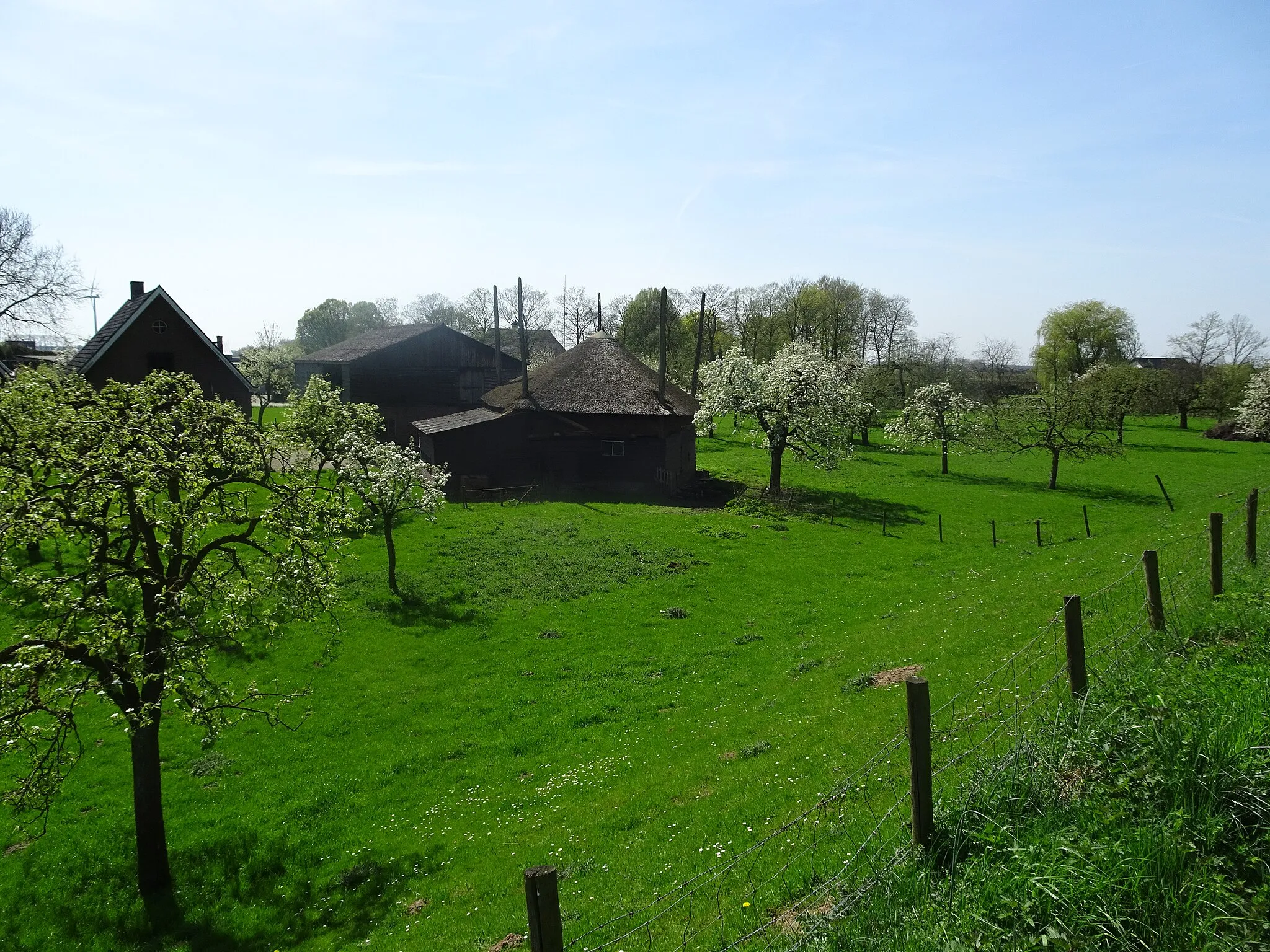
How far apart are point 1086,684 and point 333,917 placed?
34.4ft

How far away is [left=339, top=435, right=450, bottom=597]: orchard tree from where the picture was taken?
80.6 feet

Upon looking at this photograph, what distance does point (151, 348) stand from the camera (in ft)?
134

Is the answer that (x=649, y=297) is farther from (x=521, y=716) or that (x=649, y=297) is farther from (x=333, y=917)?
(x=333, y=917)

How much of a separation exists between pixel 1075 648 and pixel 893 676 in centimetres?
710

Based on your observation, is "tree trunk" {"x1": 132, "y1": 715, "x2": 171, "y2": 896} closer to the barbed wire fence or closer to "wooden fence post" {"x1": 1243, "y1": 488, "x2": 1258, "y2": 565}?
the barbed wire fence

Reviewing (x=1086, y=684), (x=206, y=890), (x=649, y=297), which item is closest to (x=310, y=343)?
(x=649, y=297)

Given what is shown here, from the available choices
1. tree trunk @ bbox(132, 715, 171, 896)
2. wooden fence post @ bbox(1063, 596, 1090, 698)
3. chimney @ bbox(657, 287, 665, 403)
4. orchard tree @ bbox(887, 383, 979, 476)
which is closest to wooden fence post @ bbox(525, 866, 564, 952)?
wooden fence post @ bbox(1063, 596, 1090, 698)

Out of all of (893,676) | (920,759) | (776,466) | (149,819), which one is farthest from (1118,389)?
(149,819)

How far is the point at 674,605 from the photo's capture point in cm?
2339

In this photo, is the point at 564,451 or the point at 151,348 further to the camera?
the point at 564,451

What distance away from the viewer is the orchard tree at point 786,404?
4084cm

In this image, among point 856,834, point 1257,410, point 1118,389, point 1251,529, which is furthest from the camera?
point 1118,389

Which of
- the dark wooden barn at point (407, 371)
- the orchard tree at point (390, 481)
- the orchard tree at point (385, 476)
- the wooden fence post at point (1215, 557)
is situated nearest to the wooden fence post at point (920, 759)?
the wooden fence post at point (1215, 557)

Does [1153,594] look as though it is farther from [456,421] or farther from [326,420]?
[456,421]
